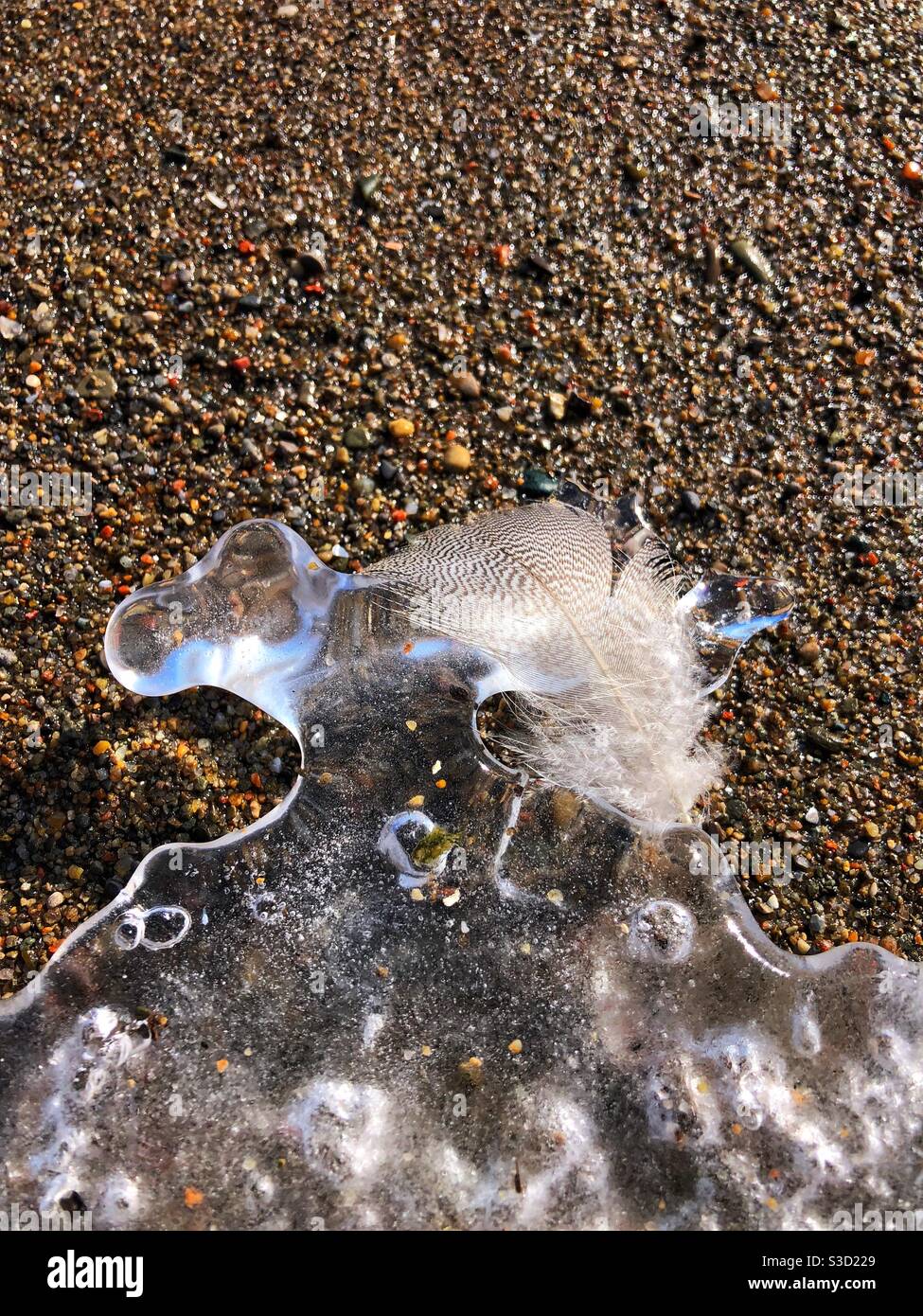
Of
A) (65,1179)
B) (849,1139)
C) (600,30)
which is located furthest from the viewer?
(600,30)

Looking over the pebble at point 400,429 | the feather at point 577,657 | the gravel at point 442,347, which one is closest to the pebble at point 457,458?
the gravel at point 442,347

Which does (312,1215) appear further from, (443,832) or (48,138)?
(48,138)

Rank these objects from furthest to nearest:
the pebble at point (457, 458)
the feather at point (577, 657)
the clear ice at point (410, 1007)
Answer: the pebble at point (457, 458), the feather at point (577, 657), the clear ice at point (410, 1007)

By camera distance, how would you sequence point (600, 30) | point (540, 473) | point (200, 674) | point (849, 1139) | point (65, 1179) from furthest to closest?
point (600, 30)
point (540, 473)
point (200, 674)
point (849, 1139)
point (65, 1179)

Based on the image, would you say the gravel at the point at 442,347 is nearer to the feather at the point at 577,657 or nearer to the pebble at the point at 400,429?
the pebble at the point at 400,429

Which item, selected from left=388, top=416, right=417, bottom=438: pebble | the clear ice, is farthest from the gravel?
the clear ice

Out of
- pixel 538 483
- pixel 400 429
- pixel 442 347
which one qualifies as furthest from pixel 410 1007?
pixel 442 347

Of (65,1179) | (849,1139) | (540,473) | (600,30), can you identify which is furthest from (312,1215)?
(600,30)

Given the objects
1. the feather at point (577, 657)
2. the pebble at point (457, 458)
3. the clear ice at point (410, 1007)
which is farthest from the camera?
the pebble at point (457, 458)
